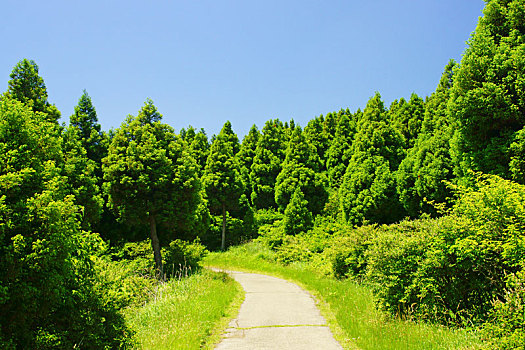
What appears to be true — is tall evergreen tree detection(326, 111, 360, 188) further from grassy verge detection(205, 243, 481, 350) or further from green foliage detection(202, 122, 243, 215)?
grassy verge detection(205, 243, 481, 350)

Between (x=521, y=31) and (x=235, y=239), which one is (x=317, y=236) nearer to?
(x=235, y=239)

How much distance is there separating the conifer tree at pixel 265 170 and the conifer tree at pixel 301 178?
3.91 metres

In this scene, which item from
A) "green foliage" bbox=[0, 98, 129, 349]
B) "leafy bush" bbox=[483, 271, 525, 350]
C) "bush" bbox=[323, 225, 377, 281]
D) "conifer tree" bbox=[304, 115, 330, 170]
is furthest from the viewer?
"conifer tree" bbox=[304, 115, 330, 170]

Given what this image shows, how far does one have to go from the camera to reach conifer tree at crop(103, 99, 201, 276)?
13.5 m

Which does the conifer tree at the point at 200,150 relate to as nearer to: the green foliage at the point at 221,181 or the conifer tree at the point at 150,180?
the green foliage at the point at 221,181

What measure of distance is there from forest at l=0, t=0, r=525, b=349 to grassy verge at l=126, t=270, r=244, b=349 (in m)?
0.81

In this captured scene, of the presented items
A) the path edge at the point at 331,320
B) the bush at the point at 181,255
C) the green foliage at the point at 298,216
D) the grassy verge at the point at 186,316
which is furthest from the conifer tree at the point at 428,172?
the bush at the point at 181,255

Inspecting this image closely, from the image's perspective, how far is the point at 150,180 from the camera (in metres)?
13.6

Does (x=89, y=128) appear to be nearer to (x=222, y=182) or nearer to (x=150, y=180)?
(x=150, y=180)

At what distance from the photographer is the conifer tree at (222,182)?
80.3 ft

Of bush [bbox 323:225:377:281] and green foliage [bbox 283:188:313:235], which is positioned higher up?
green foliage [bbox 283:188:313:235]

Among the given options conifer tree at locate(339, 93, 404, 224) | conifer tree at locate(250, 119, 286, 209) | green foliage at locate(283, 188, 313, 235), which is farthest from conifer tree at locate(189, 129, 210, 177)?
conifer tree at locate(339, 93, 404, 224)

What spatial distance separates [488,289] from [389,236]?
210 centimetres

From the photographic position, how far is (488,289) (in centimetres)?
598
